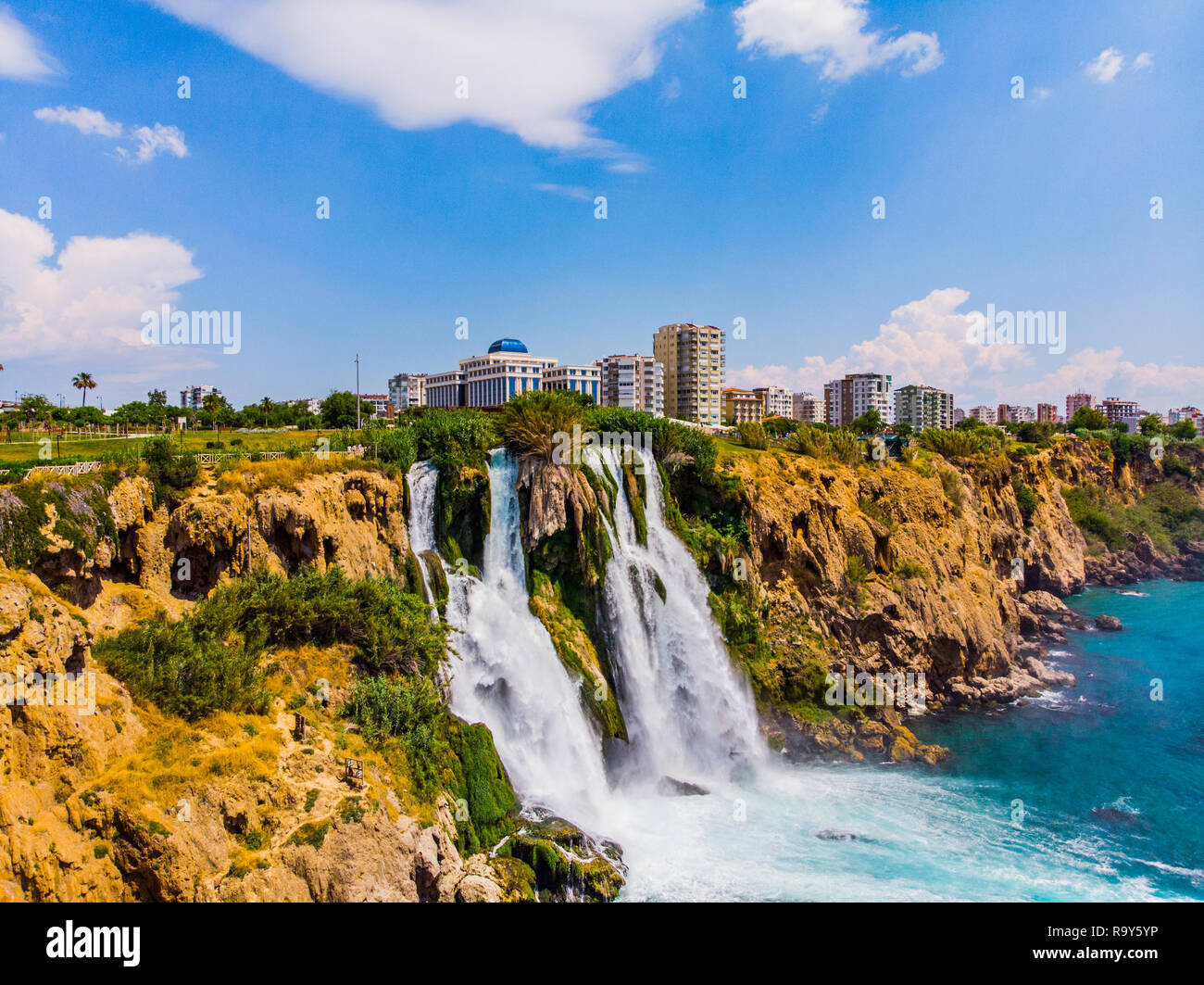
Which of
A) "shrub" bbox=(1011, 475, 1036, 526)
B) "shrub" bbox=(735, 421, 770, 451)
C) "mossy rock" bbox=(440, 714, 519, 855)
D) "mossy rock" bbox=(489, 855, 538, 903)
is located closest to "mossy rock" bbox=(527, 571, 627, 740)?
"mossy rock" bbox=(440, 714, 519, 855)

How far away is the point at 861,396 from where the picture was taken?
154625mm

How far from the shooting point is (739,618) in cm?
3123

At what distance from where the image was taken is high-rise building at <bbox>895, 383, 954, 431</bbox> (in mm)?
147125

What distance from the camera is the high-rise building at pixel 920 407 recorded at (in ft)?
483

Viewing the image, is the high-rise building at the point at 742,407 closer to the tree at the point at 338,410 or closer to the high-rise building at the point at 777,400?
the high-rise building at the point at 777,400

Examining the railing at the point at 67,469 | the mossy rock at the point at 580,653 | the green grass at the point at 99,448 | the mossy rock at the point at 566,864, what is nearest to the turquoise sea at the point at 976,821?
the mossy rock at the point at 566,864

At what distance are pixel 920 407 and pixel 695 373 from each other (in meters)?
63.5

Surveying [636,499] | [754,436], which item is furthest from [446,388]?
[636,499]

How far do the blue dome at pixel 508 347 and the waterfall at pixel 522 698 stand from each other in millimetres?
79020

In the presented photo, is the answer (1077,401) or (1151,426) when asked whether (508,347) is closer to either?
(1151,426)
